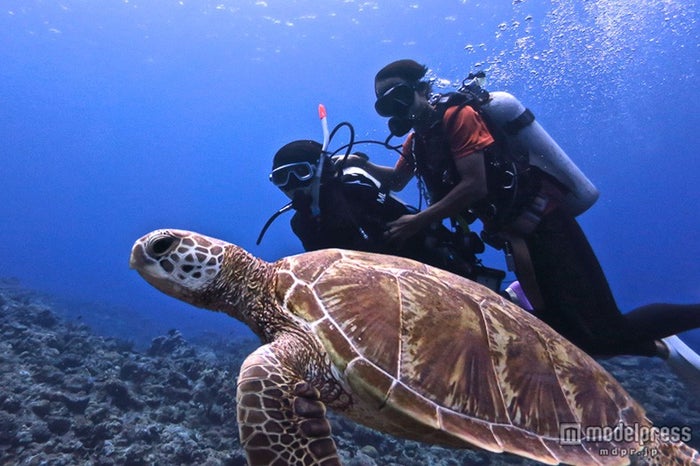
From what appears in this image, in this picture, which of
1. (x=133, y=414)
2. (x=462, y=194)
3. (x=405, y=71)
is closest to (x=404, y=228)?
(x=462, y=194)

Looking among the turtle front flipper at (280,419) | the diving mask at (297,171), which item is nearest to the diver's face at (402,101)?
the diving mask at (297,171)

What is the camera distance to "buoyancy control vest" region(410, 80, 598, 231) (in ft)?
11.6

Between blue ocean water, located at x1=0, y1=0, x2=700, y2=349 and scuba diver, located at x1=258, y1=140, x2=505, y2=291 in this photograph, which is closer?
scuba diver, located at x1=258, y1=140, x2=505, y2=291

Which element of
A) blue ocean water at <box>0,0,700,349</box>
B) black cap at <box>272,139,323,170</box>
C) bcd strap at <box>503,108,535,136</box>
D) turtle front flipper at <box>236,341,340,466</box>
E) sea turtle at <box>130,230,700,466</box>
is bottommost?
turtle front flipper at <box>236,341,340,466</box>

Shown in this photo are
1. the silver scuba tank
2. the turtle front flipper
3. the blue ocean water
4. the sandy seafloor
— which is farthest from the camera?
the blue ocean water

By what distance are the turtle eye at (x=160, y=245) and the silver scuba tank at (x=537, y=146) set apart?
10.3ft

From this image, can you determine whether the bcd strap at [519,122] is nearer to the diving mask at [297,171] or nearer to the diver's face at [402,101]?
the diver's face at [402,101]

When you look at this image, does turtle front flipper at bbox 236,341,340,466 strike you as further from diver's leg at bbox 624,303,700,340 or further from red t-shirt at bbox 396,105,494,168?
diver's leg at bbox 624,303,700,340

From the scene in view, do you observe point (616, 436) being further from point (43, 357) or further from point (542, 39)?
point (542, 39)

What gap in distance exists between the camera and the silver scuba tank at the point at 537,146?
3.62 metres

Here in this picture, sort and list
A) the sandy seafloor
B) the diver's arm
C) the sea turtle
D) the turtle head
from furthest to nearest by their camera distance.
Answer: the sandy seafloor < the diver's arm < the turtle head < the sea turtle

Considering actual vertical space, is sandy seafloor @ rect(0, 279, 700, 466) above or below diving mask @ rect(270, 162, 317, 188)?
below

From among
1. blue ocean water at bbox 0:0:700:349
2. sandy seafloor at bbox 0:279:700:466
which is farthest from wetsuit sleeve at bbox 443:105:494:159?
blue ocean water at bbox 0:0:700:349

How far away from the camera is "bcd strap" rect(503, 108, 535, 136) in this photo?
3662mm
